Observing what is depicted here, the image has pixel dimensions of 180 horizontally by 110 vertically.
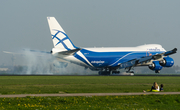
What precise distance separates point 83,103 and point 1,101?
6668 mm

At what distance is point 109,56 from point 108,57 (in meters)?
0.40

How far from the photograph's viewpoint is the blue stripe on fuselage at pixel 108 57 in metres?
80.2

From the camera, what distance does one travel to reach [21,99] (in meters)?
25.5

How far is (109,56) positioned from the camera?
268ft

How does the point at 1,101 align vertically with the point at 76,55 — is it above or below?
below

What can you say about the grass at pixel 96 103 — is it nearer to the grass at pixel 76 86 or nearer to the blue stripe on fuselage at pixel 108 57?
the grass at pixel 76 86

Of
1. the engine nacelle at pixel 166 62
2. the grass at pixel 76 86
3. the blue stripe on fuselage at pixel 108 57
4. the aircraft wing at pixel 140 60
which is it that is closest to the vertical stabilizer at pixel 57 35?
the blue stripe on fuselage at pixel 108 57

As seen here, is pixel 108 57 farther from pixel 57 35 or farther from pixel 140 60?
pixel 57 35

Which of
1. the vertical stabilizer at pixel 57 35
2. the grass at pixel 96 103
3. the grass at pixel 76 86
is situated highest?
the vertical stabilizer at pixel 57 35

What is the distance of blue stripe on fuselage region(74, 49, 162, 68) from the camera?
263ft

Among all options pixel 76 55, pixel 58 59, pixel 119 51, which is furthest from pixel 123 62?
pixel 58 59

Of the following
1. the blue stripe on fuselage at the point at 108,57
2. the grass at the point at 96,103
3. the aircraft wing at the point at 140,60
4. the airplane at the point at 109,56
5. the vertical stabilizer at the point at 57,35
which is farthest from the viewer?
the blue stripe on fuselage at the point at 108,57

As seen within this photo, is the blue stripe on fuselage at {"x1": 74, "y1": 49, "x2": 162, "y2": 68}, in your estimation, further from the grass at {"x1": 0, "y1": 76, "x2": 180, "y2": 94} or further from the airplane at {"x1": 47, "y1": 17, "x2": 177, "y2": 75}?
the grass at {"x1": 0, "y1": 76, "x2": 180, "y2": 94}

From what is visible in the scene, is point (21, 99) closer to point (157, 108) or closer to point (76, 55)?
point (157, 108)
